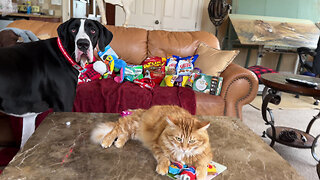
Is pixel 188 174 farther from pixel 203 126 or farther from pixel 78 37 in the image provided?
pixel 78 37

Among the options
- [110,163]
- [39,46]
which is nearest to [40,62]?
[39,46]

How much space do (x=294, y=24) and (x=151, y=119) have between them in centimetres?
433

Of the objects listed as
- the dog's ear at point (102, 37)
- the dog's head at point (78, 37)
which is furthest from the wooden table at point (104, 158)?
the dog's ear at point (102, 37)

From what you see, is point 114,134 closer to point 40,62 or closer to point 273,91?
point 40,62

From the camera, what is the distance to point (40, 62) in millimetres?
1497

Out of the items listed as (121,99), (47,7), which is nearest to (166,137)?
(121,99)

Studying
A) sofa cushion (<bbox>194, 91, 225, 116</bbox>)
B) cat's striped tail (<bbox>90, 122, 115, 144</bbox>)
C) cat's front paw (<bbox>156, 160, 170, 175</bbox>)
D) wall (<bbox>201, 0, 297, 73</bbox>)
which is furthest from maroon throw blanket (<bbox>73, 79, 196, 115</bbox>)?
wall (<bbox>201, 0, 297, 73</bbox>)

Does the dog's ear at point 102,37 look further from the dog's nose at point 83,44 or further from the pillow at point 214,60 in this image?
the pillow at point 214,60

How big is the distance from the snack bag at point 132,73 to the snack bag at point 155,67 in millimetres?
91

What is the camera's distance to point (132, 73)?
97.6 inches

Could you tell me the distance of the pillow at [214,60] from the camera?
7.97 ft

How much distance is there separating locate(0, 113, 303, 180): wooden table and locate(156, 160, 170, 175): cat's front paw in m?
0.02

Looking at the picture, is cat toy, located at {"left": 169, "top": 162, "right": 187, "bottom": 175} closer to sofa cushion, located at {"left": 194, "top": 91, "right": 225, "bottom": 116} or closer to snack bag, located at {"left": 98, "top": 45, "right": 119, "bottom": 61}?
sofa cushion, located at {"left": 194, "top": 91, "right": 225, "bottom": 116}

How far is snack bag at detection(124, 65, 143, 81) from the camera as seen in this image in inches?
96.5
